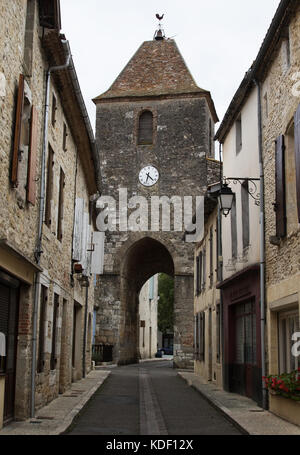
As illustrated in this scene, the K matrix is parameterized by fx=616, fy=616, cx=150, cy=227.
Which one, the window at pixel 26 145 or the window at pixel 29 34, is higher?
the window at pixel 29 34

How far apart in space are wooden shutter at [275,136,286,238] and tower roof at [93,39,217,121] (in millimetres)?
20241

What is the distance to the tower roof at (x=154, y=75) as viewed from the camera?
99.1 ft

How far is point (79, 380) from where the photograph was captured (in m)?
17.1

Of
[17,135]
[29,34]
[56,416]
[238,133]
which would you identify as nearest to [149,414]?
[56,416]

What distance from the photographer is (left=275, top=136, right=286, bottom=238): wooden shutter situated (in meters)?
9.70

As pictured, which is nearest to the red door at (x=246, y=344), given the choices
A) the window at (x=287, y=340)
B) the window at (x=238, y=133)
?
the window at (x=287, y=340)

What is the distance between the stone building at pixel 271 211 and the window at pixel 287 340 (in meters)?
0.02

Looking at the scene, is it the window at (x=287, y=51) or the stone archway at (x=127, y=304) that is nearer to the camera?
the window at (x=287, y=51)

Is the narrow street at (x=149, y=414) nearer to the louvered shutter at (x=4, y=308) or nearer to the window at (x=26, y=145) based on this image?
the louvered shutter at (x=4, y=308)

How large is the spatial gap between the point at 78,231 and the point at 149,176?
14.6m

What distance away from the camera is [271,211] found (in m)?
10.8

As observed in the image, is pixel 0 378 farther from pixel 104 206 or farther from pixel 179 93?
pixel 179 93

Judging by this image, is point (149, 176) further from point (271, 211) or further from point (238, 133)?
point (271, 211)

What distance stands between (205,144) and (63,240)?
17311mm
